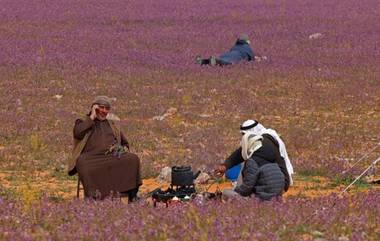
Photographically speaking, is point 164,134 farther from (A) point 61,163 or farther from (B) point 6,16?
(B) point 6,16

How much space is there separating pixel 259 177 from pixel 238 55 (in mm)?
16514

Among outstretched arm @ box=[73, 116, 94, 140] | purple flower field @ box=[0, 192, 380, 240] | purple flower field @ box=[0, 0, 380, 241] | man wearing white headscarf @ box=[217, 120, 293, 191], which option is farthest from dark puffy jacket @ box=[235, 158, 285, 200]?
outstretched arm @ box=[73, 116, 94, 140]

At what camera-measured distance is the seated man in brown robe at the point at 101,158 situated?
1062cm

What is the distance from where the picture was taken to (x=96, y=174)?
1067cm

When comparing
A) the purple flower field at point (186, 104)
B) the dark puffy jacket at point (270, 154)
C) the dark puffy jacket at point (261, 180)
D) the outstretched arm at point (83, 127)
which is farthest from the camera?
the outstretched arm at point (83, 127)

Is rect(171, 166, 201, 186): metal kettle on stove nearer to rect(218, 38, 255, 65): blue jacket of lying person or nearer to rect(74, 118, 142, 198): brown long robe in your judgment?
rect(74, 118, 142, 198): brown long robe

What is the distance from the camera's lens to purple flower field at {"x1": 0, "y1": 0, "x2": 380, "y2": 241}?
785 centimetres

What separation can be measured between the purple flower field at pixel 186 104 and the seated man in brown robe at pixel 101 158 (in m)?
0.65

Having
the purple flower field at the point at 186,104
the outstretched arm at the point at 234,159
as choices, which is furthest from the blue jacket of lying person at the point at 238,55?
the outstretched arm at the point at 234,159

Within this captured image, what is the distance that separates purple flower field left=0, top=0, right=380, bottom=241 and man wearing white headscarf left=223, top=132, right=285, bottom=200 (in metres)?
0.53

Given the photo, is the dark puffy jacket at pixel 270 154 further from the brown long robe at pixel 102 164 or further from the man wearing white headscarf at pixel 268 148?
the brown long robe at pixel 102 164

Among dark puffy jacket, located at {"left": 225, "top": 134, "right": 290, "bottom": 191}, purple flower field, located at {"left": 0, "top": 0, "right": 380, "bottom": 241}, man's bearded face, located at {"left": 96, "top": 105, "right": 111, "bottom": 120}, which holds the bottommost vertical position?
purple flower field, located at {"left": 0, "top": 0, "right": 380, "bottom": 241}

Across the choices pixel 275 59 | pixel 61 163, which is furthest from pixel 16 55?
pixel 61 163

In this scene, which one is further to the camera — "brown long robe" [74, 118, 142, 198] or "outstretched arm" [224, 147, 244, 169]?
"brown long robe" [74, 118, 142, 198]
